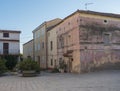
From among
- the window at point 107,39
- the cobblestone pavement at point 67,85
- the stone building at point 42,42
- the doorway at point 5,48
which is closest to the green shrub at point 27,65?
the cobblestone pavement at point 67,85

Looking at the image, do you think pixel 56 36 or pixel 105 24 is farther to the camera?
pixel 56 36

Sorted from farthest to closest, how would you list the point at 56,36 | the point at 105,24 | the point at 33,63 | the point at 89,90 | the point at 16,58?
the point at 16,58 → the point at 56,36 → the point at 105,24 → the point at 33,63 → the point at 89,90

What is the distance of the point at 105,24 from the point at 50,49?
13.6 metres

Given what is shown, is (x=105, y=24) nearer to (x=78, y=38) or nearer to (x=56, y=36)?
(x=78, y=38)

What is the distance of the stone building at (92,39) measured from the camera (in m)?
27.0

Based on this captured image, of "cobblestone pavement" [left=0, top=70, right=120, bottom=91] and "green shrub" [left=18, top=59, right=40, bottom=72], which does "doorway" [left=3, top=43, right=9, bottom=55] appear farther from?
"cobblestone pavement" [left=0, top=70, right=120, bottom=91]

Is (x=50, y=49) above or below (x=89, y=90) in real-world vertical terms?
above

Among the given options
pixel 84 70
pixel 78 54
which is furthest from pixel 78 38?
pixel 84 70

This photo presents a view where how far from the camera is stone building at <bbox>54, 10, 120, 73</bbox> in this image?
88.7 feet

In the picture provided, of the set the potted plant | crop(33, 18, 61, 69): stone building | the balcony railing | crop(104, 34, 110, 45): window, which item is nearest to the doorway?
the balcony railing

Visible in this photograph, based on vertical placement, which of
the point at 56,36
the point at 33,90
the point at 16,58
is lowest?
the point at 33,90

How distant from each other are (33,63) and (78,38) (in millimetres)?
5909

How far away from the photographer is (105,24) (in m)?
28.4

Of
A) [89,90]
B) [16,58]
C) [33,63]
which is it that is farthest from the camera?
[16,58]
